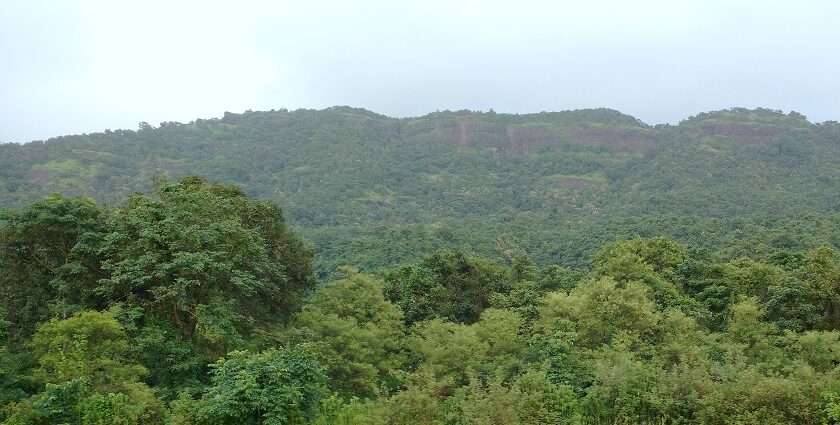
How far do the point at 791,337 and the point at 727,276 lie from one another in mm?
6036

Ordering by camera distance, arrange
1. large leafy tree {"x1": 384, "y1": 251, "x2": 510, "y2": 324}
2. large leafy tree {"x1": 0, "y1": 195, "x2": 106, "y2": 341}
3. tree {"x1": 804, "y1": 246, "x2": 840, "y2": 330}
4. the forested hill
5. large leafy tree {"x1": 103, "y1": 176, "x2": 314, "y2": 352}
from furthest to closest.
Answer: the forested hill, large leafy tree {"x1": 384, "y1": 251, "x2": 510, "y2": 324}, tree {"x1": 804, "y1": 246, "x2": 840, "y2": 330}, large leafy tree {"x1": 0, "y1": 195, "x2": 106, "y2": 341}, large leafy tree {"x1": 103, "y1": 176, "x2": 314, "y2": 352}

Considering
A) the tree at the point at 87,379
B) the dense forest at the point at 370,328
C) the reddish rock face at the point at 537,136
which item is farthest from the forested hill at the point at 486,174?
the tree at the point at 87,379

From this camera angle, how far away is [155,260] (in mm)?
12836

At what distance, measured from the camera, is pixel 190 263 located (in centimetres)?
1264

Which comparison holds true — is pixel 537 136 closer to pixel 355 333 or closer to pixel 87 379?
pixel 355 333

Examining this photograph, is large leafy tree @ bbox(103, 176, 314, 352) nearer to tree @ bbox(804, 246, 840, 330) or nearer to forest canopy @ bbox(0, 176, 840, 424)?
forest canopy @ bbox(0, 176, 840, 424)

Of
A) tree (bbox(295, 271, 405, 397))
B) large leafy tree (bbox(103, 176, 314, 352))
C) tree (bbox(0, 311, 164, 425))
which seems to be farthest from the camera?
tree (bbox(295, 271, 405, 397))

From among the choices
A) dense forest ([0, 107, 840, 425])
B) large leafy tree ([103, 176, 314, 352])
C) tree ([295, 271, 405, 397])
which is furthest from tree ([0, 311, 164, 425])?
tree ([295, 271, 405, 397])

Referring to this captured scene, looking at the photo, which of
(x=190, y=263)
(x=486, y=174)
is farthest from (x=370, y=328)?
(x=486, y=174)

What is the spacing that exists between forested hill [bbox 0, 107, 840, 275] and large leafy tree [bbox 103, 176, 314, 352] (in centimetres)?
2860

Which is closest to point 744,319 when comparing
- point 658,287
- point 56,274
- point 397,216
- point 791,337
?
point 791,337

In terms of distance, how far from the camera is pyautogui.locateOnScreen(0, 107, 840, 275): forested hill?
5303 cm

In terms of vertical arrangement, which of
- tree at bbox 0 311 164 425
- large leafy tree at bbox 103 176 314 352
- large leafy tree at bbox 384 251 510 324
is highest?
large leafy tree at bbox 103 176 314 352

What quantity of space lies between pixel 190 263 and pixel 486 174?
273 feet
